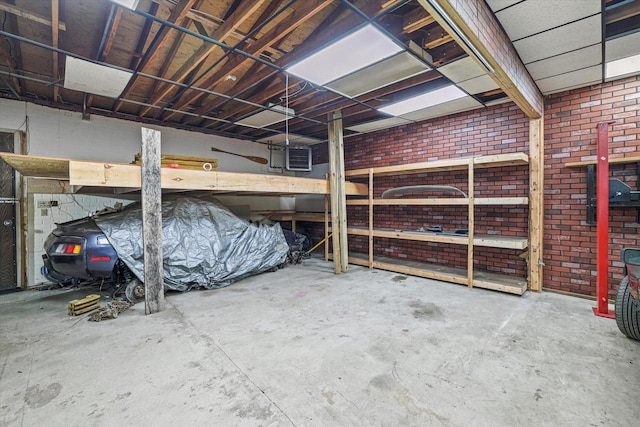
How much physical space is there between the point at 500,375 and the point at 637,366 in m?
1.09

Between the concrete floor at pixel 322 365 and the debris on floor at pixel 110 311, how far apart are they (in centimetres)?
11

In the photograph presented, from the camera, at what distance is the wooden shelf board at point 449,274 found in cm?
390

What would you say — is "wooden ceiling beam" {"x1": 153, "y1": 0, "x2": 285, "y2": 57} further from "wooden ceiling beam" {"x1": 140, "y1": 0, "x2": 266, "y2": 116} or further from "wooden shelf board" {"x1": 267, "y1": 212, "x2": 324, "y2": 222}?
"wooden shelf board" {"x1": 267, "y1": 212, "x2": 324, "y2": 222}

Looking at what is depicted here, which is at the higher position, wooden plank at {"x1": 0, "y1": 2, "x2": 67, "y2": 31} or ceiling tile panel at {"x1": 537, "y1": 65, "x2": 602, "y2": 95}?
wooden plank at {"x1": 0, "y1": 2, "x2": 67, "y2": 31}

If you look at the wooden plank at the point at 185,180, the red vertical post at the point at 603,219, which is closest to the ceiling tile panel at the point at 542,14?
the red vertical post at the point at 603,219

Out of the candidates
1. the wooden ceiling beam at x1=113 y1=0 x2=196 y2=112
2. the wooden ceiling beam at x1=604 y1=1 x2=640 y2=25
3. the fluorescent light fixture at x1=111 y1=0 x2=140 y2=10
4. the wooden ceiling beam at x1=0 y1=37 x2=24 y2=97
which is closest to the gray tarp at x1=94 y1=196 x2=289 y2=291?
the wooden ceiling beam at x1=113 y1=0 x2=196 y2=112

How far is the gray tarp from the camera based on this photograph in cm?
359

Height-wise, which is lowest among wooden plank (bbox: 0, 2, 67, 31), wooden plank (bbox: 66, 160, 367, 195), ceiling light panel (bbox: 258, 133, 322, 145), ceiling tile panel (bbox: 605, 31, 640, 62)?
wooden plank (bbox: 66, 160, 367, 195)

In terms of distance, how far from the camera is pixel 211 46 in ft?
9.62

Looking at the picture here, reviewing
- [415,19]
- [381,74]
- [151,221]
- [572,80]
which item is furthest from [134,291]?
[572,80]

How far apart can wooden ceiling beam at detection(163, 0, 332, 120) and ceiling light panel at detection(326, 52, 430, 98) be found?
0.97 m

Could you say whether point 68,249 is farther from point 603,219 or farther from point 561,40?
point 603,219

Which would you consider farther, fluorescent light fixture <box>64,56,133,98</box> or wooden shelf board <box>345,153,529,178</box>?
wooden shelf board <box>345,153,529,178</box>

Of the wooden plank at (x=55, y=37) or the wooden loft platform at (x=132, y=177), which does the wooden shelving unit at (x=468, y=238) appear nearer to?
the wooden loft platform at (x=132, y=177)
